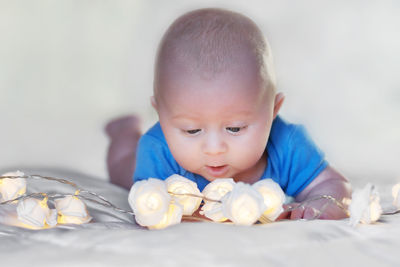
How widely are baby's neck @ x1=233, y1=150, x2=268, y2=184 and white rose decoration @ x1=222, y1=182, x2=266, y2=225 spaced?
468mm

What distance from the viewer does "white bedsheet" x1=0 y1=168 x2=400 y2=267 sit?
2.36ft

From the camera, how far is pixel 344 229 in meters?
0.86

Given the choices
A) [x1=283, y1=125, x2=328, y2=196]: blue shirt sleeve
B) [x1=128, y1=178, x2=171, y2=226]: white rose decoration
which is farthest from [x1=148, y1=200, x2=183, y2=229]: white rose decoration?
[x1=283, y1=125, x2=328, y2=196]: blue shirt sleeve

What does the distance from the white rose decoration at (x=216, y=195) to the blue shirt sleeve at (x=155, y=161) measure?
391mm

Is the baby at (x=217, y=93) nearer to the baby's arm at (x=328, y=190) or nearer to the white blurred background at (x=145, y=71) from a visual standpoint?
the baby's arm at (x=328, y=190)

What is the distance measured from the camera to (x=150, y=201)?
0.87m

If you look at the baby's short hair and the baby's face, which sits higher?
the baby's short hair

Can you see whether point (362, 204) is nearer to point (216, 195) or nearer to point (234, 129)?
point (216, 195)

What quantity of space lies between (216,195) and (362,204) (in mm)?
249

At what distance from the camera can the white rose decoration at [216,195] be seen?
0.93 metres

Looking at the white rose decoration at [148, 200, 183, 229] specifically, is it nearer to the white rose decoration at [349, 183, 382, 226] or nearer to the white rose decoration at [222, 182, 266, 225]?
the white rose decoration at [222, 182, 266, 225]

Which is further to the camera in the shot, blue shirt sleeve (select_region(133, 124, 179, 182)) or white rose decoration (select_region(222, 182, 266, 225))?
blue shirt sleeve (select_region(133, 124, 179, 182))

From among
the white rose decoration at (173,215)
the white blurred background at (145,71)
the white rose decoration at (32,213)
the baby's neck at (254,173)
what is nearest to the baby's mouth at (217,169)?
the baby's neck at (254,173)

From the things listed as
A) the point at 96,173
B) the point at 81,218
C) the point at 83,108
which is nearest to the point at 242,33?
the point at 81,218
